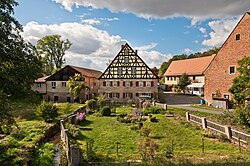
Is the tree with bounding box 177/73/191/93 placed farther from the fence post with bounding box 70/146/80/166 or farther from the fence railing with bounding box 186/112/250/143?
the fence post with bounding box 70/146/80/166

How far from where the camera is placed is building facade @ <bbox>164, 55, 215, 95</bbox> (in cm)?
5375

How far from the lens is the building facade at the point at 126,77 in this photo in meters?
43.7

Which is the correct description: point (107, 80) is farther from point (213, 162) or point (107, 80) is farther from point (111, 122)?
point (213, 162)

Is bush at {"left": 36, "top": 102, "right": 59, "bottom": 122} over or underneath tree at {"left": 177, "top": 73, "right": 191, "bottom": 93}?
underneath

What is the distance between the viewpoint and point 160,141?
17703 mm

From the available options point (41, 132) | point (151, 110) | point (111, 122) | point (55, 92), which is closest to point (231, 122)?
point (151, 110)

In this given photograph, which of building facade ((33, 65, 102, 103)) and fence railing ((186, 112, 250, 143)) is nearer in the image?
fence railing ((186, 112, 250, 143))

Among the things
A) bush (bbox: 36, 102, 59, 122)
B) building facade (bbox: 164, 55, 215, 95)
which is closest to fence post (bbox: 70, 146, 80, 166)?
bush (bbox: 36, 102, 59, 122)

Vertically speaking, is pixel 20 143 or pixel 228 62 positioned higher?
pixel 228 62

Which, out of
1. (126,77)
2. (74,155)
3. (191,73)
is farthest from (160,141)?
(191,73)

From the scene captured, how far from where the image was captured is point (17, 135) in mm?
18891

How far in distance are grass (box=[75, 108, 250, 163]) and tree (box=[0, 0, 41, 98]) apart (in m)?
5.80

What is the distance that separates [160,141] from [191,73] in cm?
4277

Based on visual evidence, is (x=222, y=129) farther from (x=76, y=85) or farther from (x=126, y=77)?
(x=76, y=85)
